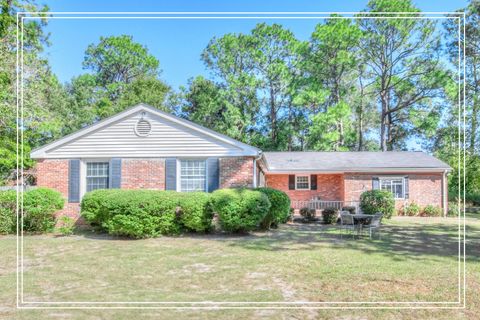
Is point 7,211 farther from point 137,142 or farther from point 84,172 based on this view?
point 137,142

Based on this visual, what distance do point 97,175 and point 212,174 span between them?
448 centimetres

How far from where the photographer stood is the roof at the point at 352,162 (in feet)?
63.1

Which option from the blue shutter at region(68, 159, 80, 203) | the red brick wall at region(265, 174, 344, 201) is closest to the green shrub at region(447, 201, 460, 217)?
the red brick wall at region(265, 174, 344, 201)

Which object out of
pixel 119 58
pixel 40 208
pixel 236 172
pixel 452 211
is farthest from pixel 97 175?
pixel 452 211

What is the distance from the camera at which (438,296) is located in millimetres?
5125

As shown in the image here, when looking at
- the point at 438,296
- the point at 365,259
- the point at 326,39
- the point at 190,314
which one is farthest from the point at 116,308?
the point at 326,39

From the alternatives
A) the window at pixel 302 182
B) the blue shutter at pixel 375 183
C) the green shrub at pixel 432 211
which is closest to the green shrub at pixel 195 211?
the window at pixel 302 182

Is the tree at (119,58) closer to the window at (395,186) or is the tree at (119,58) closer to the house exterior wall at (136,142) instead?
the house exterior wall at (136,142)

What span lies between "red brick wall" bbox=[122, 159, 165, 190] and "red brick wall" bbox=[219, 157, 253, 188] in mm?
2294

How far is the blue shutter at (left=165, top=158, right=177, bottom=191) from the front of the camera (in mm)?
12757

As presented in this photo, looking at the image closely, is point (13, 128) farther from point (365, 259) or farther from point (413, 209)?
point (413, 209)

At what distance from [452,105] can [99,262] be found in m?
13.0

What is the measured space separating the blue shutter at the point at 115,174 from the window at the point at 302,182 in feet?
37.4

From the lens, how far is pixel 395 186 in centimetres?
1952
